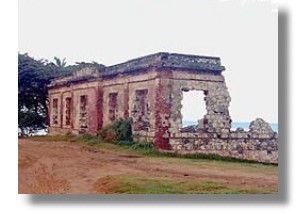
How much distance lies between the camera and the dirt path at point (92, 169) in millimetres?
4406

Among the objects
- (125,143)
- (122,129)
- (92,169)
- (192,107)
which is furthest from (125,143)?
(192,107)

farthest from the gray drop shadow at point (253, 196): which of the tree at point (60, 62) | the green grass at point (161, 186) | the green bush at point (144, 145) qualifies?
the tree at point (60, 62)

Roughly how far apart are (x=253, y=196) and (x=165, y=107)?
0.93m

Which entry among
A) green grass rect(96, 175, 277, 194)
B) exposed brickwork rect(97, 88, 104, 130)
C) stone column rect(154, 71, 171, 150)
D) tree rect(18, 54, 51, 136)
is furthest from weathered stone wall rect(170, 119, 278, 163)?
tree rect(18, 54, 51, 136)

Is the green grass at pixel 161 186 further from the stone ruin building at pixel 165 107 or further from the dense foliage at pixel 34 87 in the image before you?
the dense foliage at pixel 34 87

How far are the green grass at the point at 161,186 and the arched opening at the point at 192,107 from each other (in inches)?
17.5

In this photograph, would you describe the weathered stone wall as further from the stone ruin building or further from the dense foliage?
the dense foliage

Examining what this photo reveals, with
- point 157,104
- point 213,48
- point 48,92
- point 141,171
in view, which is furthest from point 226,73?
point 48,92

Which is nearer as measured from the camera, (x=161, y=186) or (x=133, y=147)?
(x=161, y=186)

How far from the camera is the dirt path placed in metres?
4.41

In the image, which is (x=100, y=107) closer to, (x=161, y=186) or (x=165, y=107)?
(x=165, y=107)

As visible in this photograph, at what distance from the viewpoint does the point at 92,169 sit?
14.8 ft

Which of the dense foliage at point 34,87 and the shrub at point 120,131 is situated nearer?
the dense foliage at point 34,87
